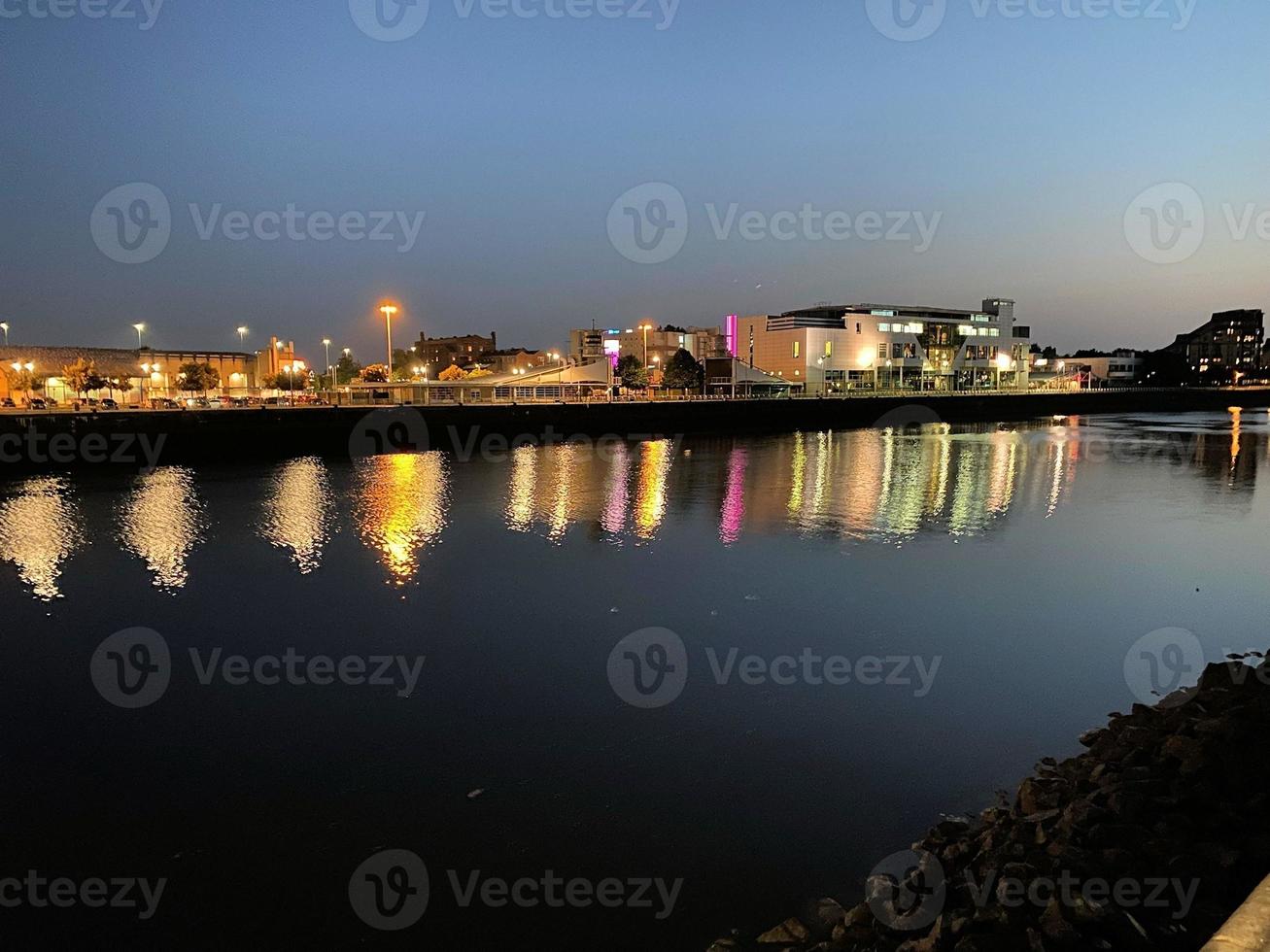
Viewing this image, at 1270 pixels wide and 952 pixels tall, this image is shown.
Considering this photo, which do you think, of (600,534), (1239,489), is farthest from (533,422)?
(1239,489)

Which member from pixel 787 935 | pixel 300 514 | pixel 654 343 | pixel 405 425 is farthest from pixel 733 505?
pixel 654 343

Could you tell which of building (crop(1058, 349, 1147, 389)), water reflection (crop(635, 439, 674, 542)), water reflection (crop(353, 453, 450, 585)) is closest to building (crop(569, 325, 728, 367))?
building (crop(1058, 349, 1147, 389))

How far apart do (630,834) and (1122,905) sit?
12.7 feet

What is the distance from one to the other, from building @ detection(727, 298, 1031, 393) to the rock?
92676 mm

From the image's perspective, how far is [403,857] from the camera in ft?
22.1

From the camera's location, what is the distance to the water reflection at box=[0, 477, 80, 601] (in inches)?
668

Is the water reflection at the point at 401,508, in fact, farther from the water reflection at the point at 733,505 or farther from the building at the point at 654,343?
the building at the point at 654,343

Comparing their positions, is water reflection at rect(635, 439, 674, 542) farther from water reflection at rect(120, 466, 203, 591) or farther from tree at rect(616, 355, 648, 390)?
tree at rect(616, 355, 648, 390)

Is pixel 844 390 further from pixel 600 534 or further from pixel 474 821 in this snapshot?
pixel 474 821

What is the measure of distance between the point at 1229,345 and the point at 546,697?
20382 centimetres

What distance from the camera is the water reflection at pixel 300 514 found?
19.6 m

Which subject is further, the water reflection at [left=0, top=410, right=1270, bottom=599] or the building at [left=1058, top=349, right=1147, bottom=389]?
the building at [left=1058, top=349, right=1147, bottom=389]

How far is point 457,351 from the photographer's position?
18750 cm

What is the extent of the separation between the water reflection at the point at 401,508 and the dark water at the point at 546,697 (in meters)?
0.21
